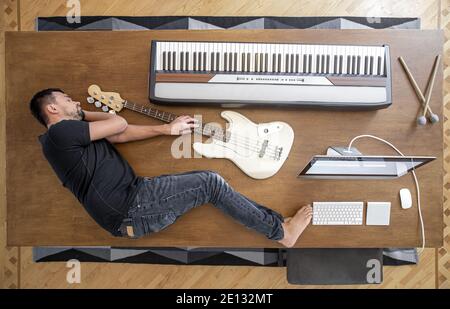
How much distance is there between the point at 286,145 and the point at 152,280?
1283 mm

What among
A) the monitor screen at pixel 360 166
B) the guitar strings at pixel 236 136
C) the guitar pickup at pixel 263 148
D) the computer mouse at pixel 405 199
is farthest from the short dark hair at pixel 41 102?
the computer mouse at pixel 405 199

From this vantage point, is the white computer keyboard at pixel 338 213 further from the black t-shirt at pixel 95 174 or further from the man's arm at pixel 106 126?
the man's arm at pixel 106 126

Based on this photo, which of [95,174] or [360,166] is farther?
[95,174]

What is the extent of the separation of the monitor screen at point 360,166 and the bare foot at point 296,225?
163 mm

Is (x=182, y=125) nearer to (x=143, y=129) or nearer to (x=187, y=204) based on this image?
(x=143, y=129)

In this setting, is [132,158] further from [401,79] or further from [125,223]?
[401,79]

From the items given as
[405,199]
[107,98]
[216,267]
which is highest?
[107,98]

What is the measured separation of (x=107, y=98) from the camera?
155cm

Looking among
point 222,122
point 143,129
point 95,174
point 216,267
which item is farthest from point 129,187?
point 216,267

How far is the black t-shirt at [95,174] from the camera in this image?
146 centimetres

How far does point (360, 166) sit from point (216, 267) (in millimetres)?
1195

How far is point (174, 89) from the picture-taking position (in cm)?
151

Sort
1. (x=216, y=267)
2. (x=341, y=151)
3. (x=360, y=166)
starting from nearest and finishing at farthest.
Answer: (x=360, y=166) → (x=341, y=151) → (x=216, y=267)

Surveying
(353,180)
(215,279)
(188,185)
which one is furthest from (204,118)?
(215,279)
